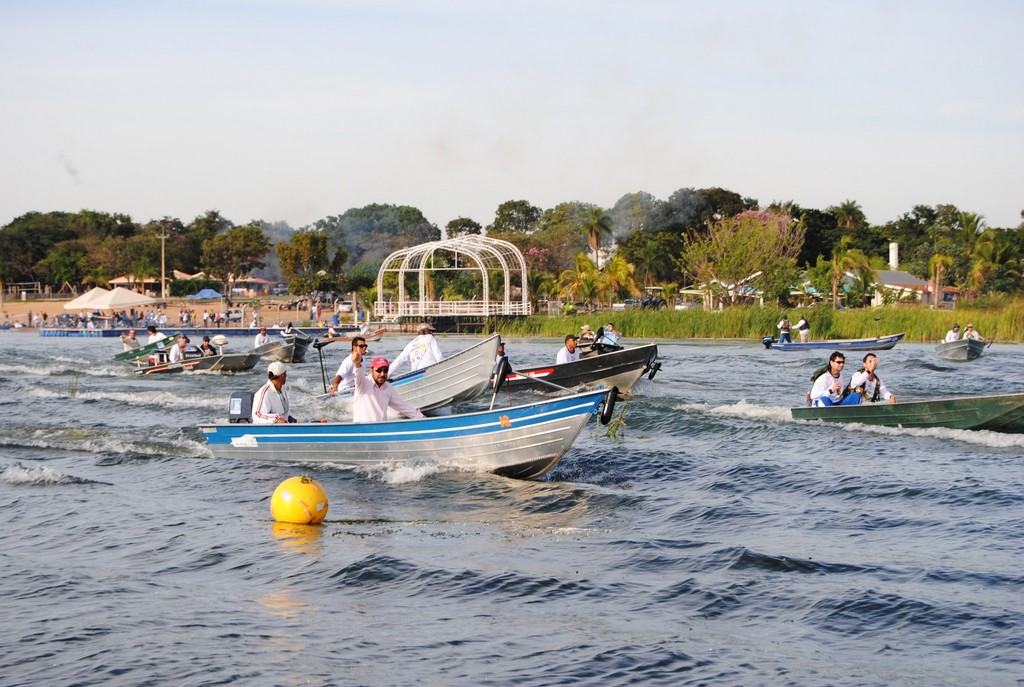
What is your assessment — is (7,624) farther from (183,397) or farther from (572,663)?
(183,397)

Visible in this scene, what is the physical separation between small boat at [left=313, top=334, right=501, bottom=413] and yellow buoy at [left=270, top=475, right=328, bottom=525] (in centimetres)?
913

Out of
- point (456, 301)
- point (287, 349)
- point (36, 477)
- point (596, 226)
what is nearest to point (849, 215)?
point (596, 226)

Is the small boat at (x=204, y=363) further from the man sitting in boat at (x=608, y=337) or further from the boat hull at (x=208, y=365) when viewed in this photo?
the man sitting in boat at (x=608, y=337)

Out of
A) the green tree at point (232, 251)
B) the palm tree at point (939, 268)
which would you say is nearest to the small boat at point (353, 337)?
the palm tree at point (939, 268)

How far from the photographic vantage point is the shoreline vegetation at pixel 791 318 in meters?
47.0

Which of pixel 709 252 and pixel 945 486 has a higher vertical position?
pixel 709 252

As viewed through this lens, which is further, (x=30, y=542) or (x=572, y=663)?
(x=30, y=542)

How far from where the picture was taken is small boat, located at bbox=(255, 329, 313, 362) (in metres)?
37.0

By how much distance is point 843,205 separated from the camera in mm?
100250

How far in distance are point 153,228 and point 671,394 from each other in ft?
315

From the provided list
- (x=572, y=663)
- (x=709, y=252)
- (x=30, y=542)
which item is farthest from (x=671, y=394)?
(x=709, y=252)

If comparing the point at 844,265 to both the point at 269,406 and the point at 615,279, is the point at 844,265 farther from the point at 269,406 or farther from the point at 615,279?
the point at 269,406

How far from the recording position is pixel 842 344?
4359 cm

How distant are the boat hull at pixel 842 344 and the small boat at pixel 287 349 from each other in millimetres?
17493
